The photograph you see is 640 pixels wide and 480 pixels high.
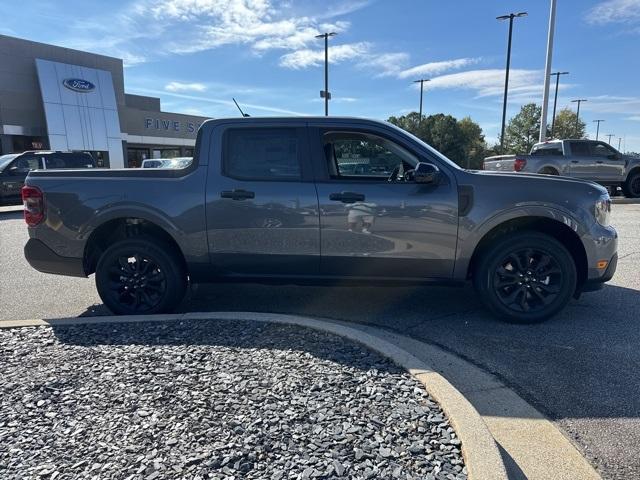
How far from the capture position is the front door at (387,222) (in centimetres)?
434

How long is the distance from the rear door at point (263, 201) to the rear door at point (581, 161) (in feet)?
47.8

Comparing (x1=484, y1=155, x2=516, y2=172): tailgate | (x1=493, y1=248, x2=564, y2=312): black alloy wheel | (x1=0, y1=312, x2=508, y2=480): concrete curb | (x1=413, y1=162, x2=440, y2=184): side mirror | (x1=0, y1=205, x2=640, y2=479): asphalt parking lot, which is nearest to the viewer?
(x1=0, y1=312, x2=508, y2=480): concrete curb

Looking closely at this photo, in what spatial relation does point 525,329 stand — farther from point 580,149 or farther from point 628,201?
point 580,149

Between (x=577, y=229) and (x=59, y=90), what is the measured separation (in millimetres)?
41667

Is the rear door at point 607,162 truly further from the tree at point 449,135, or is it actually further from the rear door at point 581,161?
the tree at point 449,135

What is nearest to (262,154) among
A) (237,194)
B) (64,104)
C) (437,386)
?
(237,194)

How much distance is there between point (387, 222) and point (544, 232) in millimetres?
1574

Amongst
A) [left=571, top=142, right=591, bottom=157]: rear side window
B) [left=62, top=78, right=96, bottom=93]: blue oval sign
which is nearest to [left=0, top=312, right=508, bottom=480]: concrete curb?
[left=571, top=142, right=591, bottom=157]: rear side window

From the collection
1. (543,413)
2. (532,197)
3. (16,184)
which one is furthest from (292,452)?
(16,184)

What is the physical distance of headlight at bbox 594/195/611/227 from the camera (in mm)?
4363

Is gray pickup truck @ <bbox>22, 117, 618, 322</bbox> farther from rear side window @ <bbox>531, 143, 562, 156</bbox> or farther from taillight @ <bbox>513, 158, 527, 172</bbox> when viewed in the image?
rear side window @ <bbox>531, 143, 562, 156</bbox>

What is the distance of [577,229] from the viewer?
4328mm

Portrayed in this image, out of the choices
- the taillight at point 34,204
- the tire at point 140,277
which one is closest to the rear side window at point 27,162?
the taillight at point 34,204

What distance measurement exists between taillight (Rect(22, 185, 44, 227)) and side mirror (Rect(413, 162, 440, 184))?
365cm
